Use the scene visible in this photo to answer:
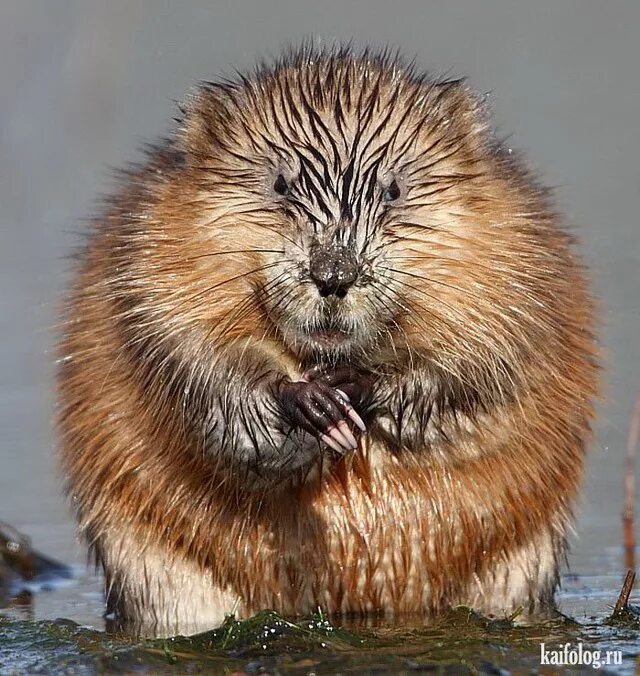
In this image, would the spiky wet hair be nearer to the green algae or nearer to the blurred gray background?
the green algae

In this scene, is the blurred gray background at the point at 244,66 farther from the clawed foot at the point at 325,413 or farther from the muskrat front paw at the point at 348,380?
the clawed foot at the point at 325,413

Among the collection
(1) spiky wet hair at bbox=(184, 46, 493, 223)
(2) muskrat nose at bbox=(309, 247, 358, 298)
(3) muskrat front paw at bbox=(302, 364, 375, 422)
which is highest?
(1) spiky wet hair at bbox=(184, 46, 493, 223)

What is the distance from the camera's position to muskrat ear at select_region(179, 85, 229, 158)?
227 inches

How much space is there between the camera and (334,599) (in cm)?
582

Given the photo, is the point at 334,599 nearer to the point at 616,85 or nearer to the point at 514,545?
the point at 514,545

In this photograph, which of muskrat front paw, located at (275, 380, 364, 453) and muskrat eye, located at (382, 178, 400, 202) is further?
muskrat eye, located at (382, 178, 400, 202)

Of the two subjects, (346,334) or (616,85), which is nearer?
(346,334)

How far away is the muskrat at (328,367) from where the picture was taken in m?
5.41

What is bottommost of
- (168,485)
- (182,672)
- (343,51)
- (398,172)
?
(182,672)

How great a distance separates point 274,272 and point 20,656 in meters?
1.31

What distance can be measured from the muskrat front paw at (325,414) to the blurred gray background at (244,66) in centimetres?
376

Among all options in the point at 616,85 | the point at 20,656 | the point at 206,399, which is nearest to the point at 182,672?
the point at 20,656

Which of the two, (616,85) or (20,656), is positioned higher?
(616,85)

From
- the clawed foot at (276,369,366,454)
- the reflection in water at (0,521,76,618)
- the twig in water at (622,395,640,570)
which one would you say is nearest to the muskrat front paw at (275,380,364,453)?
the clawed foot at (276,369,366,454)
